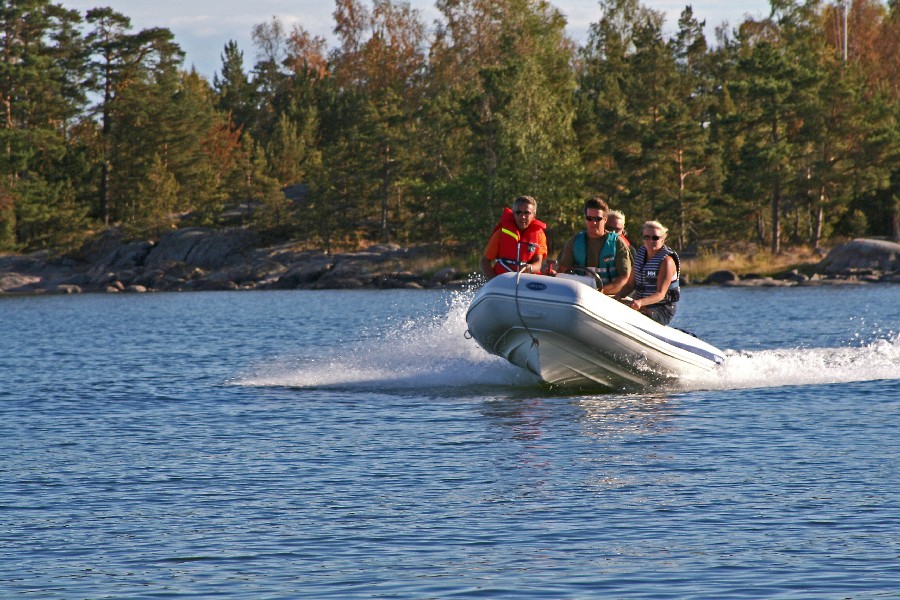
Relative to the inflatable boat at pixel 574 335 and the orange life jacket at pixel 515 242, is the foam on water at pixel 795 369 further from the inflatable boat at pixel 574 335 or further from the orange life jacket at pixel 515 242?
the orange life jacket at pixel 515 242

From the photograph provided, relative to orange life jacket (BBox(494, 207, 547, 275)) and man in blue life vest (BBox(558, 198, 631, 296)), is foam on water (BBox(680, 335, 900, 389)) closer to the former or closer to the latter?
man in blue life vest (BBox(558, 198, 631, 296))

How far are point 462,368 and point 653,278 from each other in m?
3.91

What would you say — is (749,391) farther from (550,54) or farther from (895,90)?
(895,90)

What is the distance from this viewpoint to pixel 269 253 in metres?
69.4

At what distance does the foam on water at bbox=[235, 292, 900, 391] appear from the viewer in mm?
16188

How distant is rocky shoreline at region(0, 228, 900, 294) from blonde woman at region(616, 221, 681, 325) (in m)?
42.7

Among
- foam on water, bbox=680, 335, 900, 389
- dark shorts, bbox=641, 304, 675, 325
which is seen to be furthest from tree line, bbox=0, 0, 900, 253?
dark shorts, bbox=641, 304, 675, 325

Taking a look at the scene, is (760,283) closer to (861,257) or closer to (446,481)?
(861,257)

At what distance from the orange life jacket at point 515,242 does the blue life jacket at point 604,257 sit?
610 mm

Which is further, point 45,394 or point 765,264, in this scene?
point 765,264

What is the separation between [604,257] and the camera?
14.0m

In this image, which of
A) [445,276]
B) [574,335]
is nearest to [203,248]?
[445,276]

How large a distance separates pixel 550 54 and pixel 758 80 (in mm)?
15665

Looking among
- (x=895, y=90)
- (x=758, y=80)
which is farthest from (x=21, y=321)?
(x=895, y=90)
